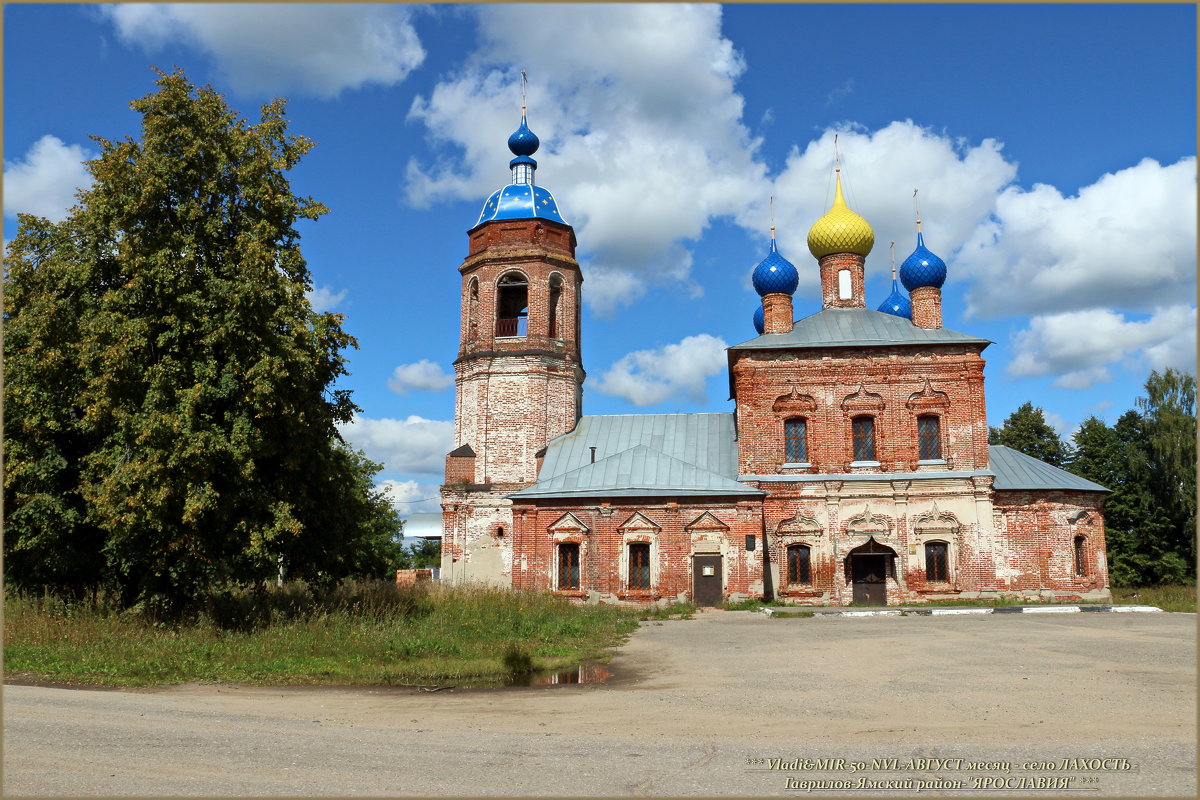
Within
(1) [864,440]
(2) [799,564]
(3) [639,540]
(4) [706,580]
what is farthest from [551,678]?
(1) [864,440]

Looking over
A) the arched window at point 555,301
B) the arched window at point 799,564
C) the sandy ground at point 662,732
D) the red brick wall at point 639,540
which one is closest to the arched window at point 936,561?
the arched window at point 799,564

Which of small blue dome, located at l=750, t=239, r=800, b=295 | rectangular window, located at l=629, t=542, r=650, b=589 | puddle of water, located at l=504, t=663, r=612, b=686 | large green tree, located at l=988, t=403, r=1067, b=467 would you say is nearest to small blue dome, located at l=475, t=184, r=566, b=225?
small blue dome, located at l=750, t=239, r=800, b=295

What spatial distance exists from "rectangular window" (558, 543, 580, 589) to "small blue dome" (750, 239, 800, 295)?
10932 millimetres

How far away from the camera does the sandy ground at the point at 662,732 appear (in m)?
5.42

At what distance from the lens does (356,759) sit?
19.7 feet

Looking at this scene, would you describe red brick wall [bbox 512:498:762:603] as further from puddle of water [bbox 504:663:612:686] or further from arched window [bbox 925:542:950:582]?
puddle of water [bbox 504:663:612:686]

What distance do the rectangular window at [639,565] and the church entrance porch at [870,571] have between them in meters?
6.07

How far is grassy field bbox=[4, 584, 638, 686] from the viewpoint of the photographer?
1049 centimetres

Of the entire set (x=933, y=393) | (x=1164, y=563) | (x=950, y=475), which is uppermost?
(x=933, y=393)

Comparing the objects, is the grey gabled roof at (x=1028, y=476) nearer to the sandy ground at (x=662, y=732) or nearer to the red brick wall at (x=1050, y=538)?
the red brick wall at (x=1050, y=538)

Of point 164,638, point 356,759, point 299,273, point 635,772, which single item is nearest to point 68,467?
point 164,638

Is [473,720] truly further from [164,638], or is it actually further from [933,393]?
[933,393]

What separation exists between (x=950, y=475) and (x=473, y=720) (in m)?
20.6

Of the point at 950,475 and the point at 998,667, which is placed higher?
the point at 950,475
